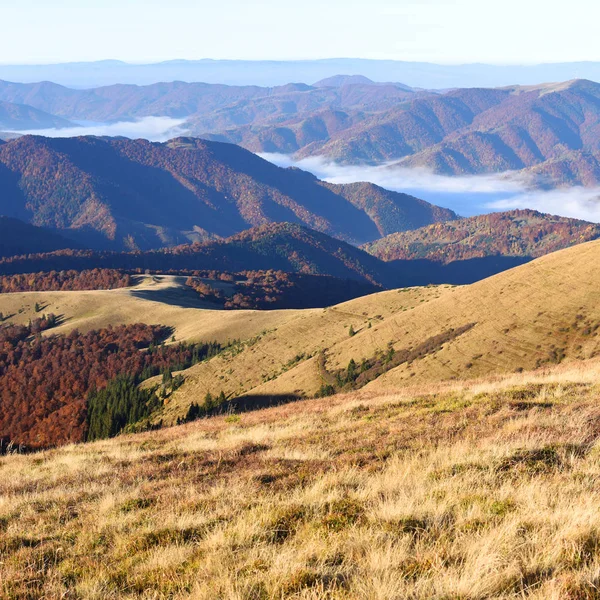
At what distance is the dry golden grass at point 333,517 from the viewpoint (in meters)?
7.28

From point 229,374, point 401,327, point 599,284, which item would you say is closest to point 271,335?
point 229,374

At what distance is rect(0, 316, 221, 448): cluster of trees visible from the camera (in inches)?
3663

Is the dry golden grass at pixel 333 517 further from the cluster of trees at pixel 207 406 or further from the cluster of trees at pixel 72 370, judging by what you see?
the cluster of trees at pixel 72 370

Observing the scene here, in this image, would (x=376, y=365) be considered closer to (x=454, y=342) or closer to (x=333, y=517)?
(x=454, y=342)

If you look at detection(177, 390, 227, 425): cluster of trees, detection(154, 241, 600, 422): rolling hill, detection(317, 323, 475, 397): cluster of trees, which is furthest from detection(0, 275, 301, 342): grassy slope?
detection(317, 323, 475, 397): cluster of trees

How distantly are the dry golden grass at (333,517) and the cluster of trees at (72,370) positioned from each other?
6595 cm

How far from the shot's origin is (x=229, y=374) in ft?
252

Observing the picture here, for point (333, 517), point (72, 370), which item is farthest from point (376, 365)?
point (72, 370)

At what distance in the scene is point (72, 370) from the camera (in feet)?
424

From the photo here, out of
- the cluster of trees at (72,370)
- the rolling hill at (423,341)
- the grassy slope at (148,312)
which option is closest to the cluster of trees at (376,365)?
the rolling hill at (423,341)

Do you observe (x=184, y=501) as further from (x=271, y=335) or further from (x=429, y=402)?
(x=271, y=335)

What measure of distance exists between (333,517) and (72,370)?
131450mm

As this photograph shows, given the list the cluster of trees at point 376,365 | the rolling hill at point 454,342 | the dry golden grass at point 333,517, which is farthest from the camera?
the cluster of trees at point 376,365

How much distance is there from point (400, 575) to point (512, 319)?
166 ft
